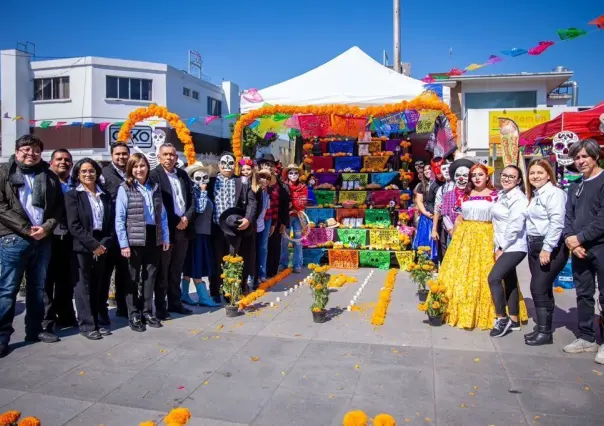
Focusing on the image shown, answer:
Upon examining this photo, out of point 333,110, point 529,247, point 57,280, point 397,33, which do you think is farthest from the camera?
point 397,33

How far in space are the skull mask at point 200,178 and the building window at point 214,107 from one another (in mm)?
28961

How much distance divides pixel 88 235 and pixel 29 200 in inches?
23.6

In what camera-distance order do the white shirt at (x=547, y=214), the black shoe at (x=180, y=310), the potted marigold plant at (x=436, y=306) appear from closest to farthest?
1. the white shirt at (x=547, y=214)
2. the potted marigold plant at (x=436, y=306)
3. the black shoe at (x=180, y=310)

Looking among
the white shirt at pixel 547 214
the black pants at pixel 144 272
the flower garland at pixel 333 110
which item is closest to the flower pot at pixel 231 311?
the black pants at pixel 144 272

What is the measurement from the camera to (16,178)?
434 cm

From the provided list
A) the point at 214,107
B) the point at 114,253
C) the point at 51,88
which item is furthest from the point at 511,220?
the point at 214,107

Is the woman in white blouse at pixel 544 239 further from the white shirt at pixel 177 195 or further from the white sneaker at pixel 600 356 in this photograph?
the white shirt at pixel 177 195

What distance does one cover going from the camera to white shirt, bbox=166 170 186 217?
5445mm

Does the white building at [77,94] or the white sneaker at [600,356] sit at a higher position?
the white building at [77,94]

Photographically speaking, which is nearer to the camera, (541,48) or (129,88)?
(541,48)

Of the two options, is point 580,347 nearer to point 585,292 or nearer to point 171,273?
point 585,292

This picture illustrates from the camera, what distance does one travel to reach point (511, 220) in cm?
456

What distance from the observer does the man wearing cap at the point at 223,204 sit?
20.0 feet

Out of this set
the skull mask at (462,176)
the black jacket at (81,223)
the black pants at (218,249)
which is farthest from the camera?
the black pants at (218,249)
